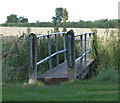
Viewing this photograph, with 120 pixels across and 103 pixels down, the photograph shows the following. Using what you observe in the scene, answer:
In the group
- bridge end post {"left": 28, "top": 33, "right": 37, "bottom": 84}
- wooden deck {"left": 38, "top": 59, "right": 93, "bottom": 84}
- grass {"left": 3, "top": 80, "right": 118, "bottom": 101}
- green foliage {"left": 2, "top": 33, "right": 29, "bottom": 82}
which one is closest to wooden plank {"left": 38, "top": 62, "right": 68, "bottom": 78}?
wooden deck {"left": 38, "top": 59, "right": 93, "bottom": 84}

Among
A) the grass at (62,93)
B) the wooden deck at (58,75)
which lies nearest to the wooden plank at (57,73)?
the wooden deck at (58,75)

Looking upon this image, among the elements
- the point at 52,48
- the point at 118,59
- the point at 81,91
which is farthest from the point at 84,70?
the point at 81,91

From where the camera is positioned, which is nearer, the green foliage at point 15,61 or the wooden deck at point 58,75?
the wooden deck at point 58,75

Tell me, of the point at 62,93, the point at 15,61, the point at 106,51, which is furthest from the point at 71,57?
the point at 106,51

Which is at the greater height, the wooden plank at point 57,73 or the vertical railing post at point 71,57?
the vertical railing post at point 71,57

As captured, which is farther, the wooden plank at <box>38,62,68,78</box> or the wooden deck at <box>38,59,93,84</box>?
the wooden plank at <box>38,62,68,78</box>

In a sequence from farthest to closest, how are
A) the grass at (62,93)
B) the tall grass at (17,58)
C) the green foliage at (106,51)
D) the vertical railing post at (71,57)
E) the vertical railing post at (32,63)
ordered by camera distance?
the green foliage at (106,51), the tall grass at (17,58), the vertical railing post at (71,57), the vertical railing post at (32,63), the grass at (62,93)

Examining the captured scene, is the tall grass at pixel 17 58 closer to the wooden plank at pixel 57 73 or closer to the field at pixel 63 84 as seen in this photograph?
the field at pixel 63 84

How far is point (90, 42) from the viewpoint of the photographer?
15477mm

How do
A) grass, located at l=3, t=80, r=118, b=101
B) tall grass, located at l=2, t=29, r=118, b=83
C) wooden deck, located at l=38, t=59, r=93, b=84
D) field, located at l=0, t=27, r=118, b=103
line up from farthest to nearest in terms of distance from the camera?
tall grass, located at l=2, t=29, r=118, b=83
wooden deck, located at l=38, t=59, r=93, b=84
field, located at l=0, t=27, r=118, b=103
grass, located at l=3, t=80, r=118, b=101

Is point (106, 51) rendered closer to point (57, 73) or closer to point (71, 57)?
point (57, 73)

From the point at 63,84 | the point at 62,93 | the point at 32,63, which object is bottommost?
the point at 63,84

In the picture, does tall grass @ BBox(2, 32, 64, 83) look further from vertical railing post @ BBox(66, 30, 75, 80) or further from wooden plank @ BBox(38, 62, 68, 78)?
vertical railing post @ BBox(66, 30, 75, 80)

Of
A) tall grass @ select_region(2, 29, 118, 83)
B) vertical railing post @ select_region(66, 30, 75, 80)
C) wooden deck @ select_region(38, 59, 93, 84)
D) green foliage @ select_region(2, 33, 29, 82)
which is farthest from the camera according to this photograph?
tall grass @ select_region(2, 29, 118, 83)
